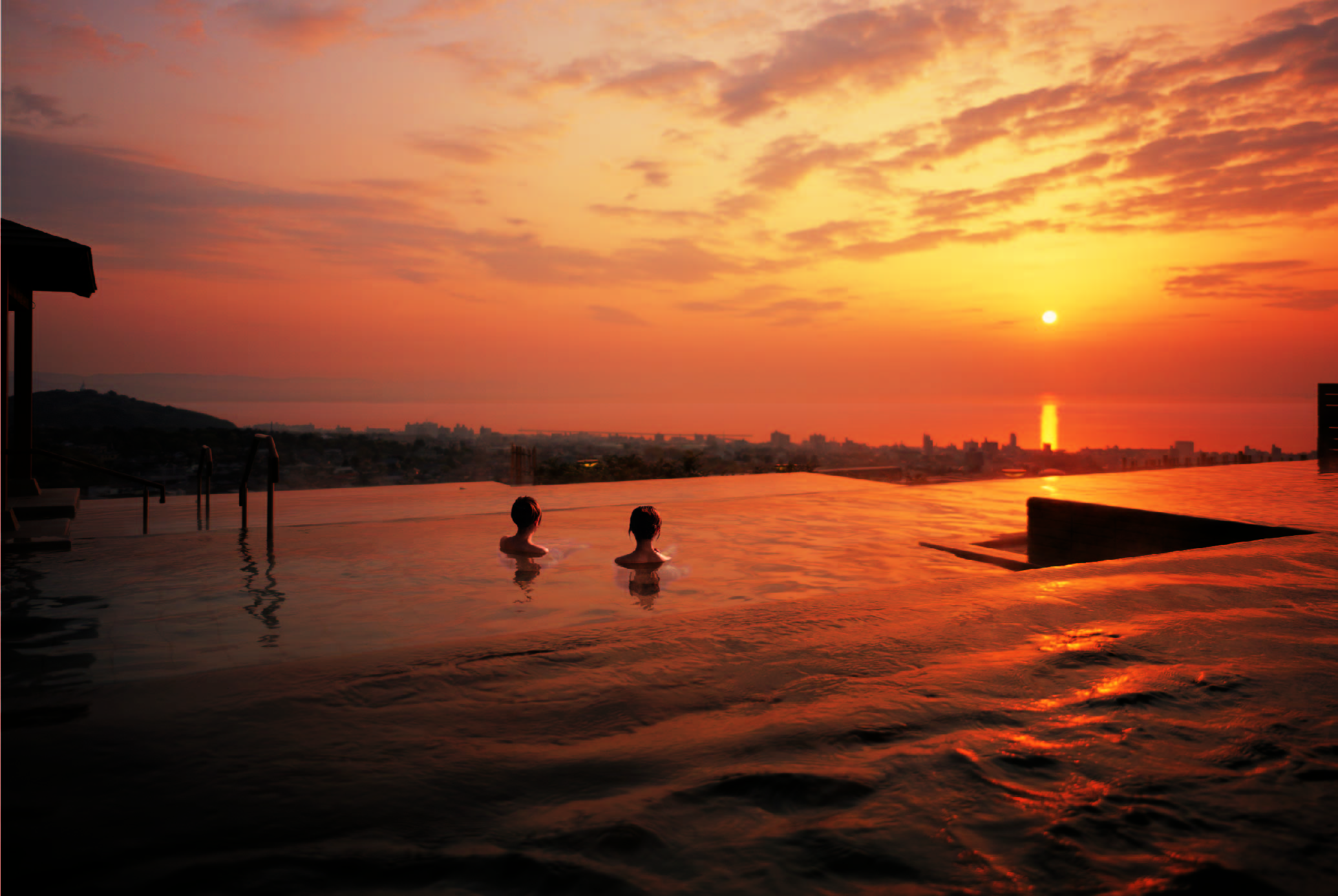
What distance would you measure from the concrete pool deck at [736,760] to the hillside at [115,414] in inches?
434

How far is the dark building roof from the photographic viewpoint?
21.9ft

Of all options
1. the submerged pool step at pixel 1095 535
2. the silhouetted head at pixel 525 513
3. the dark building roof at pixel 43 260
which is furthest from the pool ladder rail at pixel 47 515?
the submerged pool step at pixel 1095 535

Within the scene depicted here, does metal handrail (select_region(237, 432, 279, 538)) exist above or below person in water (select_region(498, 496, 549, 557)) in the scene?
above

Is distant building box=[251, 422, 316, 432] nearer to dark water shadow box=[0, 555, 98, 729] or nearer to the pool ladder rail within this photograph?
the pool ladder rail

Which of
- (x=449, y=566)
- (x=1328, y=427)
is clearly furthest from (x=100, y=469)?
(x=1328, y=427)

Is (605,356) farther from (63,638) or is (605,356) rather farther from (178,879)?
(178,879)

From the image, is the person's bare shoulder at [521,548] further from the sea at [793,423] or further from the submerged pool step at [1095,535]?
the submerged pool step at [1095,535]

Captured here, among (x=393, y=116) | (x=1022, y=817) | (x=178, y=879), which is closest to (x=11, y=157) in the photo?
(x=393, y=116)

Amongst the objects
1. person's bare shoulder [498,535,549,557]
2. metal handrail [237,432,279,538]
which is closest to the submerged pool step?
person's bare shoulder [498,535,549,557]

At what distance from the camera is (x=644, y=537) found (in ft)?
16.5

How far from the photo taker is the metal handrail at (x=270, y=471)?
539 centimetres

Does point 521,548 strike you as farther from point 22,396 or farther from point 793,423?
point 793,423

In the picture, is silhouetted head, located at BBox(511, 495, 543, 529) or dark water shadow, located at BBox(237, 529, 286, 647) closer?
dark water shadow, located at BBox(237, 529, 286, 647)

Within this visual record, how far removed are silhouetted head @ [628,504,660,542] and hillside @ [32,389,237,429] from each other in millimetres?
9635
